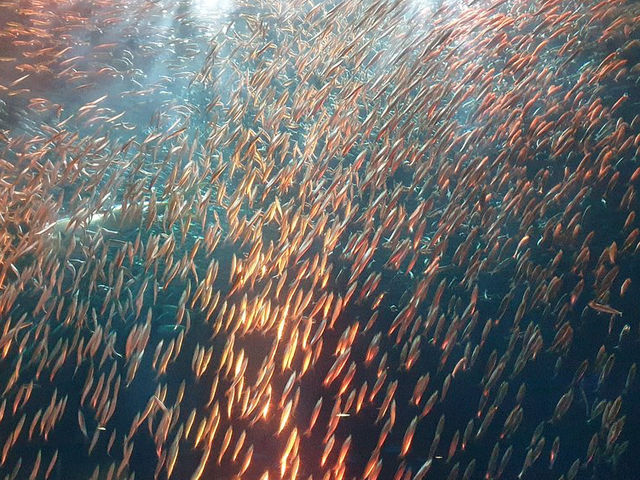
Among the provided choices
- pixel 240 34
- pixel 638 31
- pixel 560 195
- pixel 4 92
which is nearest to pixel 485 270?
pixel 560 195

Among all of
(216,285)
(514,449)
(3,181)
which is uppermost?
(3,181)

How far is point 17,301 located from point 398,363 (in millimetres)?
3504

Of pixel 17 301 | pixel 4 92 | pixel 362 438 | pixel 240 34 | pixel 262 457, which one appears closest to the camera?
pixel 262 457

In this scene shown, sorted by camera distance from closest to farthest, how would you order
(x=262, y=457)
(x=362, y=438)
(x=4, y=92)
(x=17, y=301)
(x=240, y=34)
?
(x=262, y=457) → (x=362, y=438) → (x=17, y=301) → (x=4, y=92) → (x=240, y=34)

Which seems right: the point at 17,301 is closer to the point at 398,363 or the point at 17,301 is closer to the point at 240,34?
the point at 398,363

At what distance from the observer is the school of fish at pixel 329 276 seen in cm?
373

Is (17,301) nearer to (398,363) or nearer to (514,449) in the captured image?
(398,363)

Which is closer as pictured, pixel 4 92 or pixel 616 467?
Answer: pixel 616 467

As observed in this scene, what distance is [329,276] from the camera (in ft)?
15.4

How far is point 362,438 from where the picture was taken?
4191 millimetres

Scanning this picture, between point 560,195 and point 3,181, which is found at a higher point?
point 560,195

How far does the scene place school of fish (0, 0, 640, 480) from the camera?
3732 mm

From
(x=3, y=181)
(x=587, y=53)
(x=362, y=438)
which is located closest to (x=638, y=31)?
(x=587, y=53)

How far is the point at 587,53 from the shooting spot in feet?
21.9
